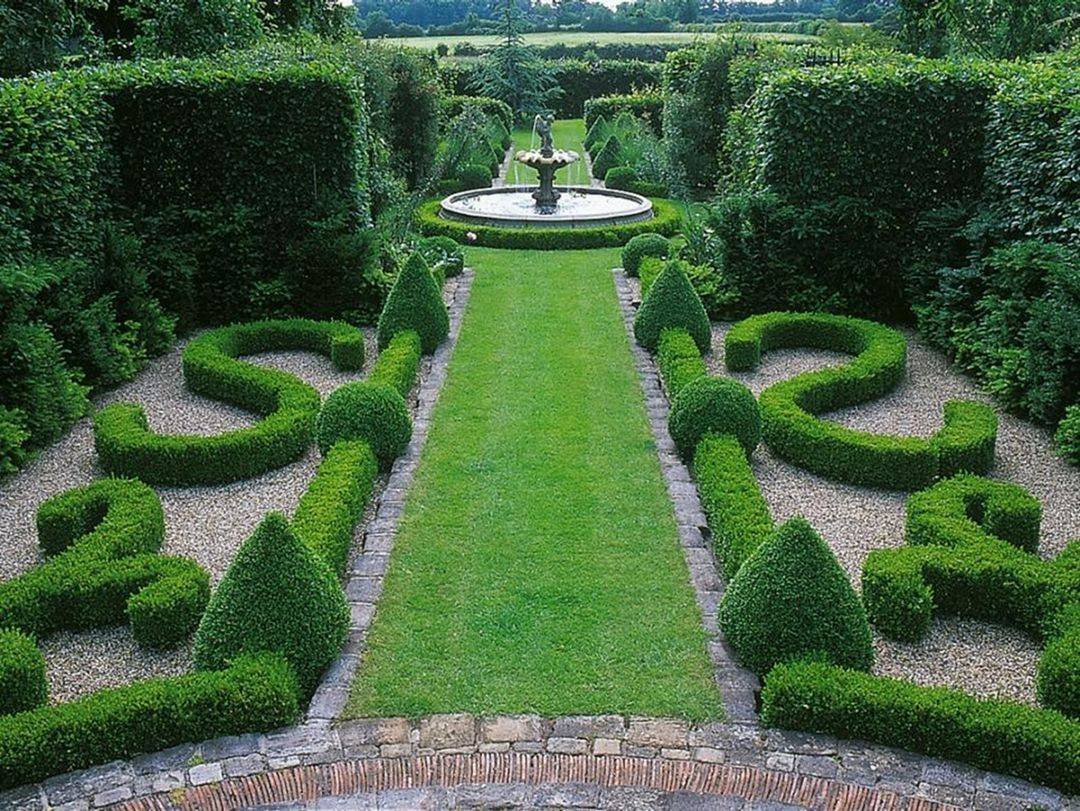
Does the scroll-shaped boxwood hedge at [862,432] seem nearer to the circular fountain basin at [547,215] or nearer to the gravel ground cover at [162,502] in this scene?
the gravel ground cover at [162,502]

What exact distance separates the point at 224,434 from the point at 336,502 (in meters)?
2.31

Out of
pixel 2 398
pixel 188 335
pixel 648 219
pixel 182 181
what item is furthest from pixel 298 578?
pixel 648 219

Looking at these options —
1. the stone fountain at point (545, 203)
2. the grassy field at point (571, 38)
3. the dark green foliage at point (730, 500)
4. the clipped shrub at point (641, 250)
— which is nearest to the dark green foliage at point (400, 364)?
the dark green foliage at point (730, 500)

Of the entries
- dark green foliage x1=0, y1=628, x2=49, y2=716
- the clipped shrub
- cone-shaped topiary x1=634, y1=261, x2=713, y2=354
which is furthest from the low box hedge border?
dark green foliage x1=0, y1=628, x2=49, y2=716

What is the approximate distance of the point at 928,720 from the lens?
20.2 ft

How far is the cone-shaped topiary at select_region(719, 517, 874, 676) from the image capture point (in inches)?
264

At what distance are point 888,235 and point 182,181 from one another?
10.0 m

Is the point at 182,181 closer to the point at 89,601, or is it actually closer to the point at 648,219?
the point at 89,601

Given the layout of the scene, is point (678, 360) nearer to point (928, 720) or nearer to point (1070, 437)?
point (1070, 437)

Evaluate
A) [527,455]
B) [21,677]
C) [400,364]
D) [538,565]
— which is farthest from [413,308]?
[21,677]

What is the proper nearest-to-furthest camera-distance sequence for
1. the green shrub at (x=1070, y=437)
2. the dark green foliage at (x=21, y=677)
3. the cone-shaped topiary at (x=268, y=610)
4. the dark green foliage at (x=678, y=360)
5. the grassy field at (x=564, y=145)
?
the dark green foliage at (x=21, y=677) < the cone-shaped topiary at (x=268, y=610) < the green shrub at (x=1070, y=437) < the dark green foliage at (x=678, y=360) < the grassy field at (x=564, y=145)

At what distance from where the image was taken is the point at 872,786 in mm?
5945

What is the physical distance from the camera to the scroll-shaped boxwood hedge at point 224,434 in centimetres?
1001

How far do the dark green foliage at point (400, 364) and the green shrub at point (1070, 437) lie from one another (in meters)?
6.68
